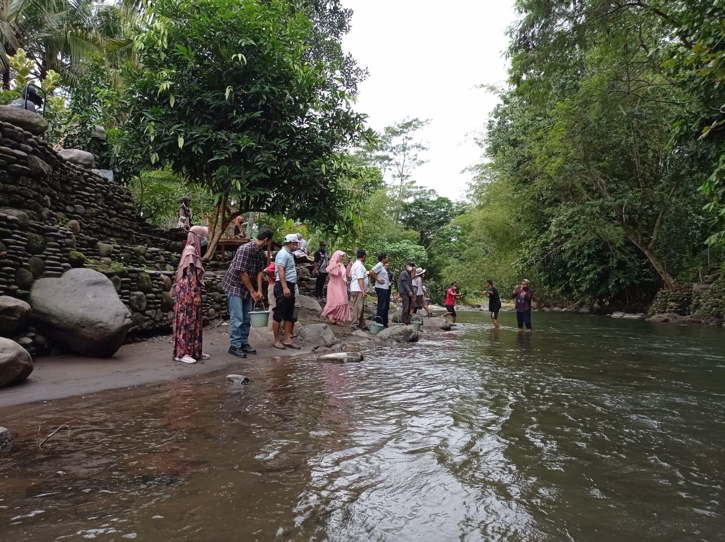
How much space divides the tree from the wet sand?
3.39 m

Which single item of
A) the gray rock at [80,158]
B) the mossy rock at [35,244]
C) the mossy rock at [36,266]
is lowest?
the mossy rock at [36,266]

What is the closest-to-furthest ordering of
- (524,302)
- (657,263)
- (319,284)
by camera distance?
(524,302), (319,284), (657,263)

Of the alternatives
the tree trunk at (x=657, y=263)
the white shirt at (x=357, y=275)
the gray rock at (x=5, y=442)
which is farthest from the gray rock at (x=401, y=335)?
the tree trunk at (x=657, y=263)

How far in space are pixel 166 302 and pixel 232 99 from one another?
167 inches

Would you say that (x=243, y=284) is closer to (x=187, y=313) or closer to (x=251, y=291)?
(x=251, y=291)

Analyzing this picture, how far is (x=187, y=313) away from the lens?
258 inches

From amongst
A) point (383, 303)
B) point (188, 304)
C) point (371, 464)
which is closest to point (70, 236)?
point (188, 304)

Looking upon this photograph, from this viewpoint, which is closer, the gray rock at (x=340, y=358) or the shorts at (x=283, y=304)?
the gray rock at (x=340, y=358)

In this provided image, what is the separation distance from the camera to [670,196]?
18828 millimetres

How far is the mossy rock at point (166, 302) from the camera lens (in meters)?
8.59

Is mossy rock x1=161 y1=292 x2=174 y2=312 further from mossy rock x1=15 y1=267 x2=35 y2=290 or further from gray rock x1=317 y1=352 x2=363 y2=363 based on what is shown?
gray rock x1=317 y1=352 x2=363 y2=363

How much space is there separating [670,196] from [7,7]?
2640cm

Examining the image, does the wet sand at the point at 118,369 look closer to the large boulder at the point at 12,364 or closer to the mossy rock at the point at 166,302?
the large boulder at the point at 12,364

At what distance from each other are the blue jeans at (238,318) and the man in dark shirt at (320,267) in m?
7.30
